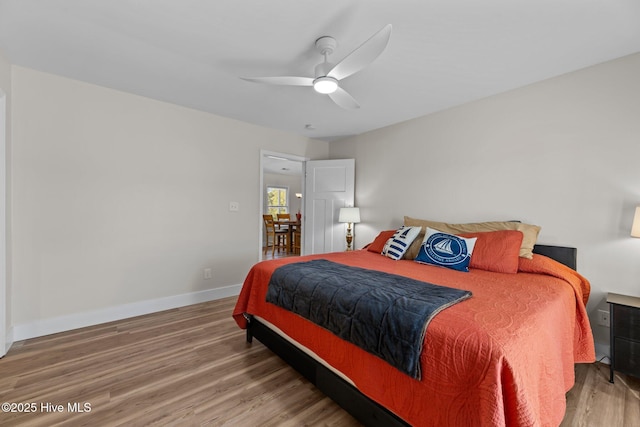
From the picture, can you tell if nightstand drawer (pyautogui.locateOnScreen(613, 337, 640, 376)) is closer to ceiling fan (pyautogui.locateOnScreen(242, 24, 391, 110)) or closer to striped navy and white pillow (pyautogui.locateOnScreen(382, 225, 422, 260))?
striped navy and white pillow (pyautogui.locateOnScreen(382, 225, 422, 260))

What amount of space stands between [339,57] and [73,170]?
2731mm

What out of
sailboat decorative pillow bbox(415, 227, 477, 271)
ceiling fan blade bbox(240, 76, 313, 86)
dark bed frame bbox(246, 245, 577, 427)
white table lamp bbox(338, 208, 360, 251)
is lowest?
dark bed frame bbox(246, 245, 577, 427)

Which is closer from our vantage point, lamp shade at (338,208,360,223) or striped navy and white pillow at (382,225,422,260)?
striped navy and white pillow at (382,225,422,260)

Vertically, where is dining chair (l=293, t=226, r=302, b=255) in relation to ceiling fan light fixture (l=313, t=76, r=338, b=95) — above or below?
below

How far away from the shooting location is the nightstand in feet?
6.00

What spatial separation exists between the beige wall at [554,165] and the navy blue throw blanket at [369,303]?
162 centimetres

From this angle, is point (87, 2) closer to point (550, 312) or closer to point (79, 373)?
point (79, 373)

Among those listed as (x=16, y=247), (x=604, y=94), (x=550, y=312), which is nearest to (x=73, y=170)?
(x=16, y=247)

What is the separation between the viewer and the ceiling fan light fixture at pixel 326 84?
189cm

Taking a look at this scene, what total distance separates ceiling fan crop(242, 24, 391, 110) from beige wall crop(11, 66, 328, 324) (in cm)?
187

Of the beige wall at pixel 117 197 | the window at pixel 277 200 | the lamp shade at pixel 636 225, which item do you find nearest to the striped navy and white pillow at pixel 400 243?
the lamp shade at pixel 636 225

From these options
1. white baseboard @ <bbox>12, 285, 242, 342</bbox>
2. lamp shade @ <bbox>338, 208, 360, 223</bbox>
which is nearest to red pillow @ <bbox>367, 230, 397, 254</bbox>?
lamp shade @ <bbox>338, 208, 360, 223</bbox>

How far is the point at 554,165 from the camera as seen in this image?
8.15 ft

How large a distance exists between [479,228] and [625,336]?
1223 mm
